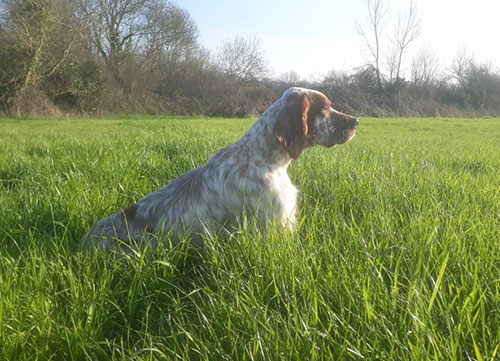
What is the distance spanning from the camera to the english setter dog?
246 cm

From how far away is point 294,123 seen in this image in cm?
306

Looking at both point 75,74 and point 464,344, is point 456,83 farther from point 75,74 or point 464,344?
point 464,344

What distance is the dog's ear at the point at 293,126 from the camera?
301 centimetres

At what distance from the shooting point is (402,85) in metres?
38.1

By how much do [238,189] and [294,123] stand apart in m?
0.81

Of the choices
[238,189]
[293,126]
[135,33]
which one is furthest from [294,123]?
[135,33]

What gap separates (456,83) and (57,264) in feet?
159

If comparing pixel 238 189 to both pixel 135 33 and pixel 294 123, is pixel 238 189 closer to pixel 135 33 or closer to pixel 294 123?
pixel 294 123

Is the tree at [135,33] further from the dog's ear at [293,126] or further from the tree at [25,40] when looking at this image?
the dog's ear at [293,126]

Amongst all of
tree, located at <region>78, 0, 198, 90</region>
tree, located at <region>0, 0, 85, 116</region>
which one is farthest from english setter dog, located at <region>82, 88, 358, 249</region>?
tree, located at <region>78, 0, 198, 90</region>

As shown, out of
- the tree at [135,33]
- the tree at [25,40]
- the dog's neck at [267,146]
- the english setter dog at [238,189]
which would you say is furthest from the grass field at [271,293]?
the tree at [135,33]

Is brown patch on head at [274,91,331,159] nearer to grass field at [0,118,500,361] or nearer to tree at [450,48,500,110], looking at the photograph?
grass field at [0,118,500,361]

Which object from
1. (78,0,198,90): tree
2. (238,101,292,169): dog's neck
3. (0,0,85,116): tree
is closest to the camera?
(238,101,292,169): dog's neck

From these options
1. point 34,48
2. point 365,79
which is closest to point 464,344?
point 34,48
